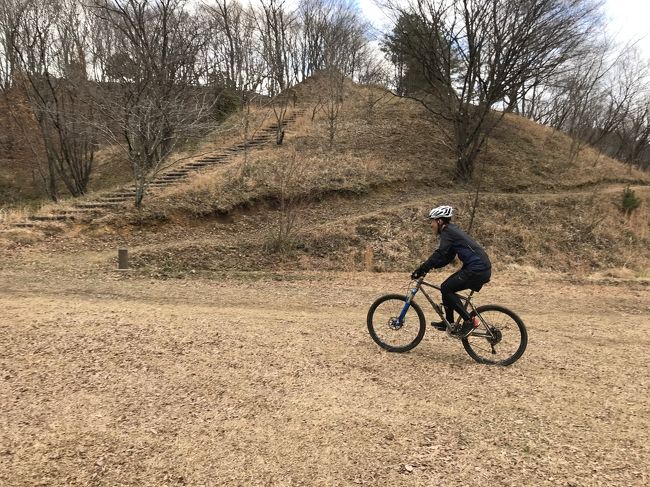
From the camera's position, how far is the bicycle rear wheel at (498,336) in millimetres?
5434

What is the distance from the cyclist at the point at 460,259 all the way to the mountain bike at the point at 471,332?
97 millimetres

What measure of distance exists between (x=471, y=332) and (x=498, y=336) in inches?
13.0

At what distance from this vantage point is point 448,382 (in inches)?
197

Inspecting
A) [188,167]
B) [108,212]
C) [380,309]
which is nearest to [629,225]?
[380,309]

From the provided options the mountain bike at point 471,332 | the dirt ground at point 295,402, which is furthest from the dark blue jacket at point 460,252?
the dirt ground at point 295,402

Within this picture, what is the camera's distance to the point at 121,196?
15734mm

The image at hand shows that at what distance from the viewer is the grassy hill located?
13336 millimetres

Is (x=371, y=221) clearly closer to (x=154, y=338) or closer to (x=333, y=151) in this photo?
(x=333, y=151)

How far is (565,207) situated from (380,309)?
55.1 feet

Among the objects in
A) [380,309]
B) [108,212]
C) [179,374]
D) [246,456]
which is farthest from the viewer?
[108,212]

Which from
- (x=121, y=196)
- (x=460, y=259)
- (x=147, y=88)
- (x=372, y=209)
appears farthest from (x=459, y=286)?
(x=147, y=88)

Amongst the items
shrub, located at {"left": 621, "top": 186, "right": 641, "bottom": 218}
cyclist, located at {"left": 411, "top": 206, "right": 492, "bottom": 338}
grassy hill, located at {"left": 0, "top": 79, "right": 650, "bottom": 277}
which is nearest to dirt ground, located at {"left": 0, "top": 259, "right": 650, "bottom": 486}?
cyclist, located at {"left": 411, "top": 206, "right": 492, "bottom": 338}

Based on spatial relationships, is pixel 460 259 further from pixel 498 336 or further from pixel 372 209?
pixel 372 209

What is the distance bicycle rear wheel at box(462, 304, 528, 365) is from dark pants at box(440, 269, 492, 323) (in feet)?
0.85
